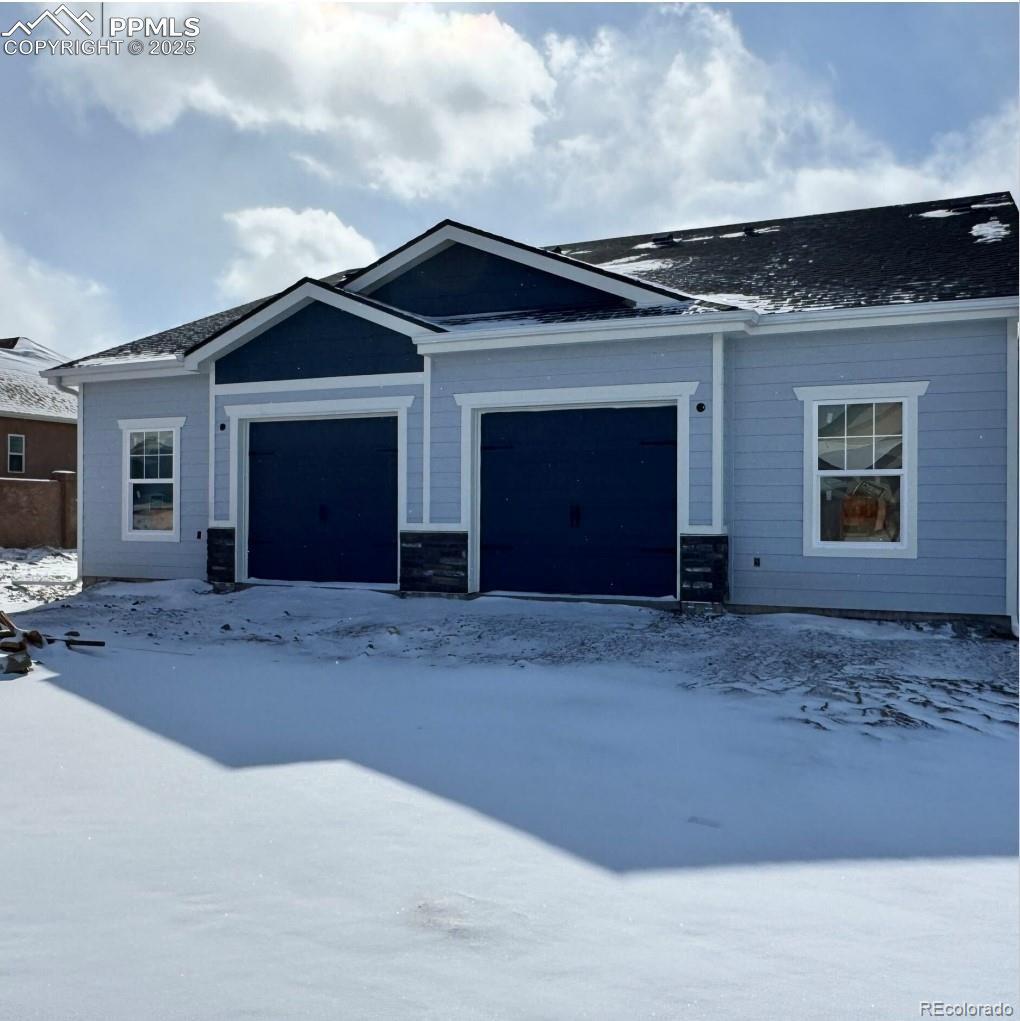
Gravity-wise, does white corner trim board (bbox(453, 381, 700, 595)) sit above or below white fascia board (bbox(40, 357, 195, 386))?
below

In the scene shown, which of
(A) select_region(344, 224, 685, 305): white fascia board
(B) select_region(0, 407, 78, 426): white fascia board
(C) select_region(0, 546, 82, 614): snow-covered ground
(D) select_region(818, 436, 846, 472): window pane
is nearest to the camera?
(D) select_region(818, 436, 846, 472): window pane

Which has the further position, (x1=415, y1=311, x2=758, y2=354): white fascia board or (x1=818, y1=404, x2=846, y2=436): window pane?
(x1=818, y1=404, x2=846, y2=436): window pane

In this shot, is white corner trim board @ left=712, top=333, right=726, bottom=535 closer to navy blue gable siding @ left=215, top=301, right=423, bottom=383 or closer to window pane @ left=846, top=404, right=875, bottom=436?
window pane @ left=846, top=404, right=875, bottom=436

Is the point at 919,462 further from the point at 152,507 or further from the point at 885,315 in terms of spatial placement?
the point at 152,507

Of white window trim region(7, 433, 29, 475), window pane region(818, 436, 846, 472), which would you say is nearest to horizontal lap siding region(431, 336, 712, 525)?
window pane region(818, 436, 846, 472)

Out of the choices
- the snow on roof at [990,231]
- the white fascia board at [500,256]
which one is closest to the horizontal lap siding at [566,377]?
the white fascia board at [500,256]

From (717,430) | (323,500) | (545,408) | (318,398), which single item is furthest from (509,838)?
(318,398)

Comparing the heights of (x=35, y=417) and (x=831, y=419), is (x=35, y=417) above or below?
above

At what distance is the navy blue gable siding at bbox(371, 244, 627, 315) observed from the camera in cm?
1293

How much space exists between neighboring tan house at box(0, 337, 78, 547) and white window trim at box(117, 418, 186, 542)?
27.3ft

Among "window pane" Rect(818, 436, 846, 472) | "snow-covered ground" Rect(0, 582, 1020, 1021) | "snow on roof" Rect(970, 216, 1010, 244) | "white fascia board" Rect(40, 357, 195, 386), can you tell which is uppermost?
"snow on roof" Rect(970, 216, 1010, 244)

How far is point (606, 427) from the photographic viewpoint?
12055 millimetres

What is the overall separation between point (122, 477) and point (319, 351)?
14.0ft

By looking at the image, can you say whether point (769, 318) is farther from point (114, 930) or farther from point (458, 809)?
point (114, 930)
